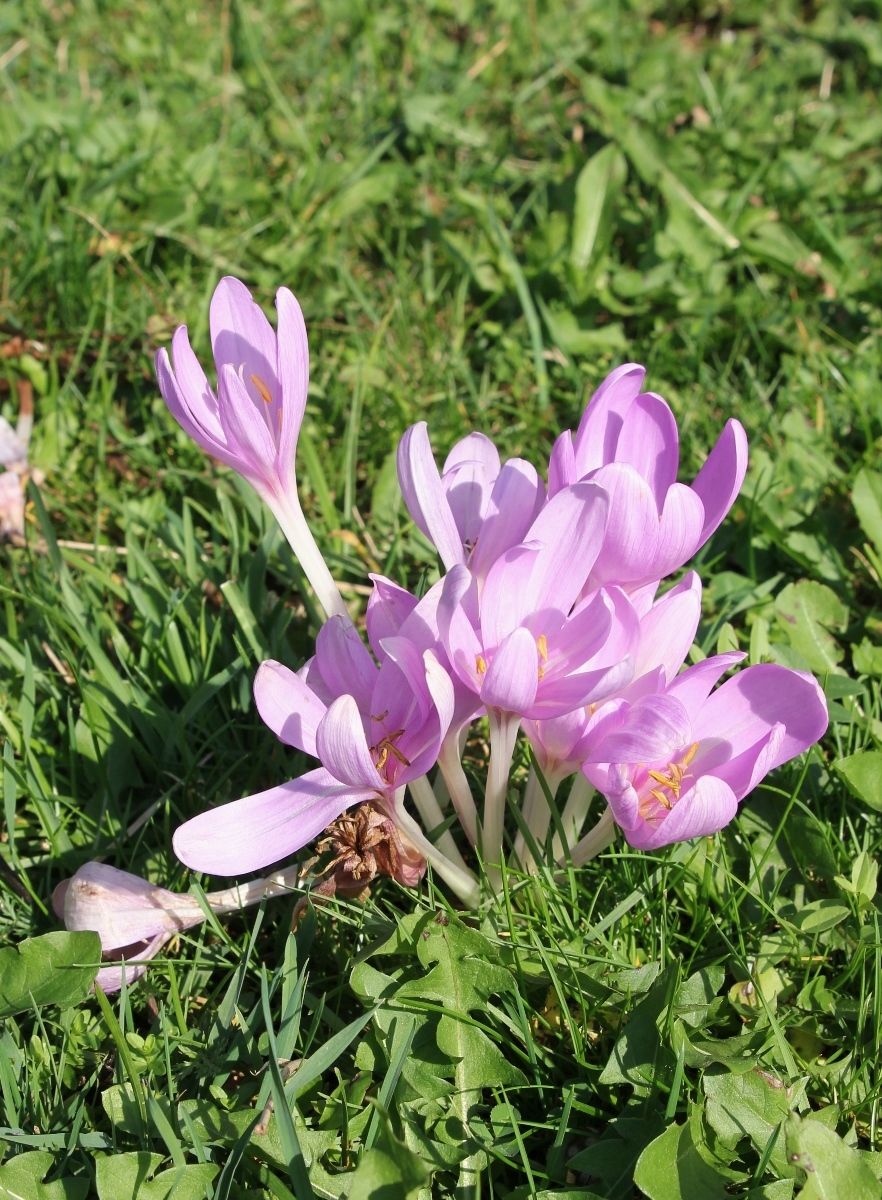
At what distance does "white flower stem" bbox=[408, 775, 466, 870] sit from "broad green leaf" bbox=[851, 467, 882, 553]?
1156 millimetres

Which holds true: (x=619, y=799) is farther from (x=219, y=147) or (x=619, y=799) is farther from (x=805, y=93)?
(x=805, y=93)

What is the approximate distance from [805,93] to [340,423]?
219 cm

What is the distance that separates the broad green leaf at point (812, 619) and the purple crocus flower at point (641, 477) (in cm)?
69

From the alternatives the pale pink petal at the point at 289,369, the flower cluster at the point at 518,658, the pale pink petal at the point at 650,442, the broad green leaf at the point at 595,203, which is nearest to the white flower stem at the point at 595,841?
the flower cluster at the point at 518,658

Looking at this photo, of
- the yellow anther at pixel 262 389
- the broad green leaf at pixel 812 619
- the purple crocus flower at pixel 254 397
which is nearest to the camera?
the purple crocus flower at pixel 254 397

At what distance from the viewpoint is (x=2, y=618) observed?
2270mm

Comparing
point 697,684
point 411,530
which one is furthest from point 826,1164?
point 411,530

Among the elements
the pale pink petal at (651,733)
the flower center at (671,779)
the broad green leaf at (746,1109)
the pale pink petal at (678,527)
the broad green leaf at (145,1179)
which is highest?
the pale pink petal at (678,527)

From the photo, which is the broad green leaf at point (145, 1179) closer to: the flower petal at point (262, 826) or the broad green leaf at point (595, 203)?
the flower petal at point (262, 826)

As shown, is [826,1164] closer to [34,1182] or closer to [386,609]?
[386,609]

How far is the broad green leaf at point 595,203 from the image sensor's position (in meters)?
3.12

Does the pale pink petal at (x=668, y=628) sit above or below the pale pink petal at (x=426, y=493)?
below

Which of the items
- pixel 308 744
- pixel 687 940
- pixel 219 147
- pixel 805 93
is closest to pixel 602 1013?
pixel 687 940

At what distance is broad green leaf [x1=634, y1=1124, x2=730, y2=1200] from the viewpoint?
137 cm
